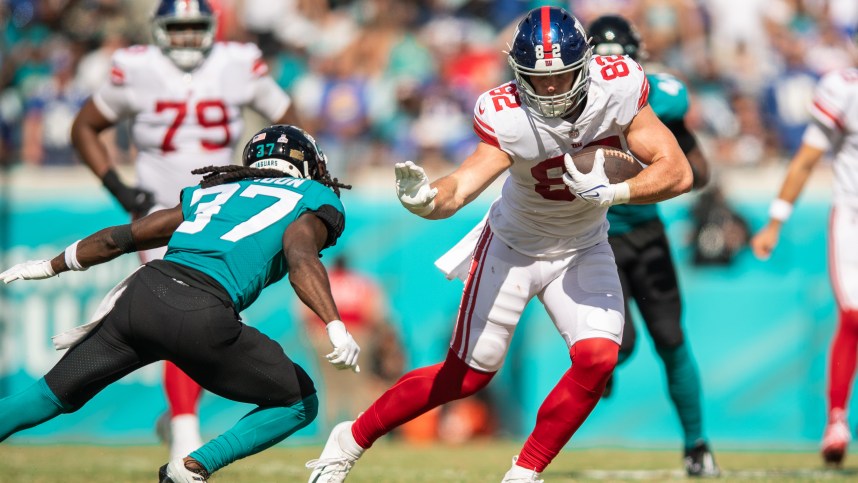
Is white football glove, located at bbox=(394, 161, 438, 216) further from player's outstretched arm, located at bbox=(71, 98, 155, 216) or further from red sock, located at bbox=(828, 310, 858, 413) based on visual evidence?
red sock, located at bbox=(828, 310, 858, 413)

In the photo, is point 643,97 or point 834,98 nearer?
point 643,97

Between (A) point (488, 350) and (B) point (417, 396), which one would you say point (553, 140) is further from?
(B) point (417, 396)

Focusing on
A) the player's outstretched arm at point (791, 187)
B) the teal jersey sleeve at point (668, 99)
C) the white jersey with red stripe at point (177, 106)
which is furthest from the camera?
the player's outstretched arm at point (791, 187)

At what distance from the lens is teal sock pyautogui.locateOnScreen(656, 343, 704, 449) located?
609cm

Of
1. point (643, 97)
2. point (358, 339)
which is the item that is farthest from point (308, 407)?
point (358, 339)

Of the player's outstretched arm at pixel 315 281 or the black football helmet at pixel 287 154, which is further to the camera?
the black football helmet at pixel 287 154

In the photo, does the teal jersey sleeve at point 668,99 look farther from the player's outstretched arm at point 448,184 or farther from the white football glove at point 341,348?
the white football glove at point 341,348

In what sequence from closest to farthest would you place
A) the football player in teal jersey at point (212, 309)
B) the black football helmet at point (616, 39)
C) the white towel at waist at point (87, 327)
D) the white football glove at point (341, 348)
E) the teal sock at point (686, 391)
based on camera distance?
the white football glove at point (341, 348), the football player in teal jersey at point (212, 309), the white towel at waist at point (87, 327), the black football helmet at point (616, 39), the teal sock at point (686, 391)

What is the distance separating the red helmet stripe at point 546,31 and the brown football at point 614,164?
0.39 m

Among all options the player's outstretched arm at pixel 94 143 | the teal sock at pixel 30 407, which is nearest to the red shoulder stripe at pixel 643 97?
the teal sock at pixel 30 407

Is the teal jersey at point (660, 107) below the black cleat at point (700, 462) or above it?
above

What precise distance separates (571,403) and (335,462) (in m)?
1.00

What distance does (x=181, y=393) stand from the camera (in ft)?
20.1

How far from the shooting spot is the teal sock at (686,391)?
20.0 feet
